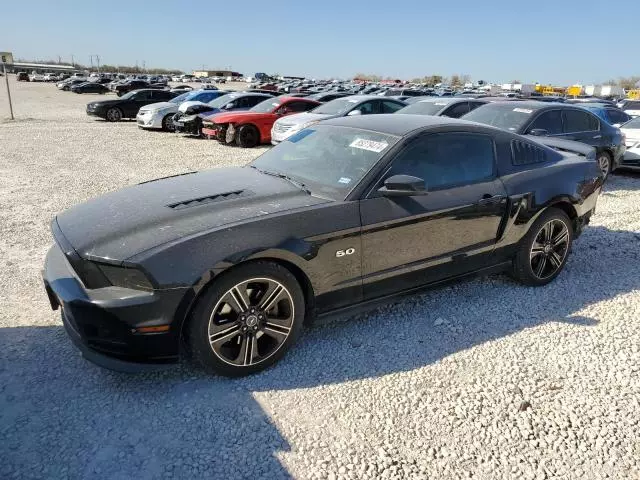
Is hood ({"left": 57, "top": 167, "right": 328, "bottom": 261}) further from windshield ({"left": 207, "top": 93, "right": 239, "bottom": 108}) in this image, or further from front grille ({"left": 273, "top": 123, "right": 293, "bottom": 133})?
windshield ({"left": 207, "top": 93, "right": 239, "bottom": 108})

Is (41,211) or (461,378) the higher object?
(41,211)

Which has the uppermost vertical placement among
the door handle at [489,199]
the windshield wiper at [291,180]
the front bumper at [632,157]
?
the windshield wiper at [291,180]

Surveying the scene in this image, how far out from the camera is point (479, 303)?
13.4ft

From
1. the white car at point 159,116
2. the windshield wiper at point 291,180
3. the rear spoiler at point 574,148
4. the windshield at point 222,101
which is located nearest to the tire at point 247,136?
the windshield at point 222,101

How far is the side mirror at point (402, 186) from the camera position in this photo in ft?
10.6

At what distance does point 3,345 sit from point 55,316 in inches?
17.4

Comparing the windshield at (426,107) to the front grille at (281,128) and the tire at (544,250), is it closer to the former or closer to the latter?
the front grille at (281,128)

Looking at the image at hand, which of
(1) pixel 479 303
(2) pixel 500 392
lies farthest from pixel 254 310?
(1) pixel 479 303

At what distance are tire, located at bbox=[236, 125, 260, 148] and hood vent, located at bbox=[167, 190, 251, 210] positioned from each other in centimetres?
1005

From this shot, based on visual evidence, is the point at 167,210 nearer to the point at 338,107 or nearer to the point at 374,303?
the point at 374,303

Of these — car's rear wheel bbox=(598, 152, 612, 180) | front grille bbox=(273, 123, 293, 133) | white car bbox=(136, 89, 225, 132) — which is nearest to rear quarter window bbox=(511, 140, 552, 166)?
car's rear wheel bbox=(598, 152, 612, 180)

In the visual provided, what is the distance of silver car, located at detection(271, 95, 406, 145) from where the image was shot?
11625 millimetres

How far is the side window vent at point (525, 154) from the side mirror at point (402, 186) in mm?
1364

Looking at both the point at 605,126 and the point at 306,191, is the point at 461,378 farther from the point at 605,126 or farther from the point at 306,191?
the point at 605,126
